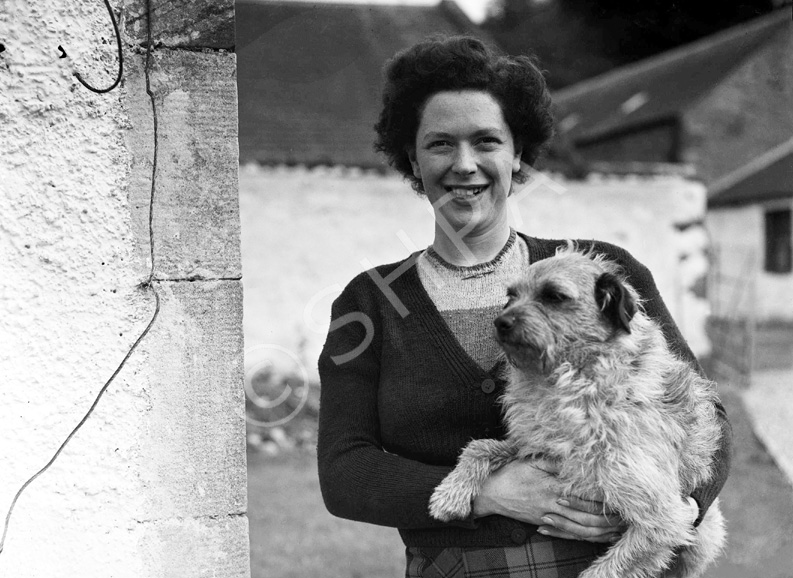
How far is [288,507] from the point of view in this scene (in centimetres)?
810

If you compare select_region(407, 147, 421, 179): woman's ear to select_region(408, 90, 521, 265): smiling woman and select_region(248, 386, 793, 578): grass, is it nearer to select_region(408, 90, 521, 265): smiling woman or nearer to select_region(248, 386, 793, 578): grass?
select_region(408, 90, 521, 265): smiling woman

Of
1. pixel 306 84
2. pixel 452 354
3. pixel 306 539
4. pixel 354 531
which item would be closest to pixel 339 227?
pixel 306 84

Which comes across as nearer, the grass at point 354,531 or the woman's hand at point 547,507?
the woman's hand at point 547,507

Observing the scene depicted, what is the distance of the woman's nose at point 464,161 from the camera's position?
102 inches

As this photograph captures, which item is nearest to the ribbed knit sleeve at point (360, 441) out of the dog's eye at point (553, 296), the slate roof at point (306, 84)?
the dog's eye at point (553, 296)

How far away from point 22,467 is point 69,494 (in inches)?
5.4

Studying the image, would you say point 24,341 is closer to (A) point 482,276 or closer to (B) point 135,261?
(B) point 135,261

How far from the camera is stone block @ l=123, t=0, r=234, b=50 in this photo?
2223 mm

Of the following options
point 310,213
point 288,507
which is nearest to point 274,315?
point 310,213

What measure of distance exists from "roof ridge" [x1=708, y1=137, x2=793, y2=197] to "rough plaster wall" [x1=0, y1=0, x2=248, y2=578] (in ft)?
72.9

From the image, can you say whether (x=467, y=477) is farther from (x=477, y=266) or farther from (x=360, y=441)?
(x=477, y=266)

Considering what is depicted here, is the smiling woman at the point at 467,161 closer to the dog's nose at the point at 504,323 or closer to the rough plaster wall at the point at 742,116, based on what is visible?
the dog's nose at the point at 504,323

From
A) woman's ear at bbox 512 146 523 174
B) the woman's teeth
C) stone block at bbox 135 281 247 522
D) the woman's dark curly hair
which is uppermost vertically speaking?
the woman's dark curly hair

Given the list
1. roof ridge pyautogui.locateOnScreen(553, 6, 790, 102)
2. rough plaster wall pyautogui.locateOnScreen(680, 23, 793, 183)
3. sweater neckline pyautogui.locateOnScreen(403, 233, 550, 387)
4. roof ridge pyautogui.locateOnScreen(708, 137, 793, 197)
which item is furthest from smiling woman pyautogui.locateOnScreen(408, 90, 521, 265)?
roof ridge pyautogui.locateOnScreen(553, 6, 790, 102)
